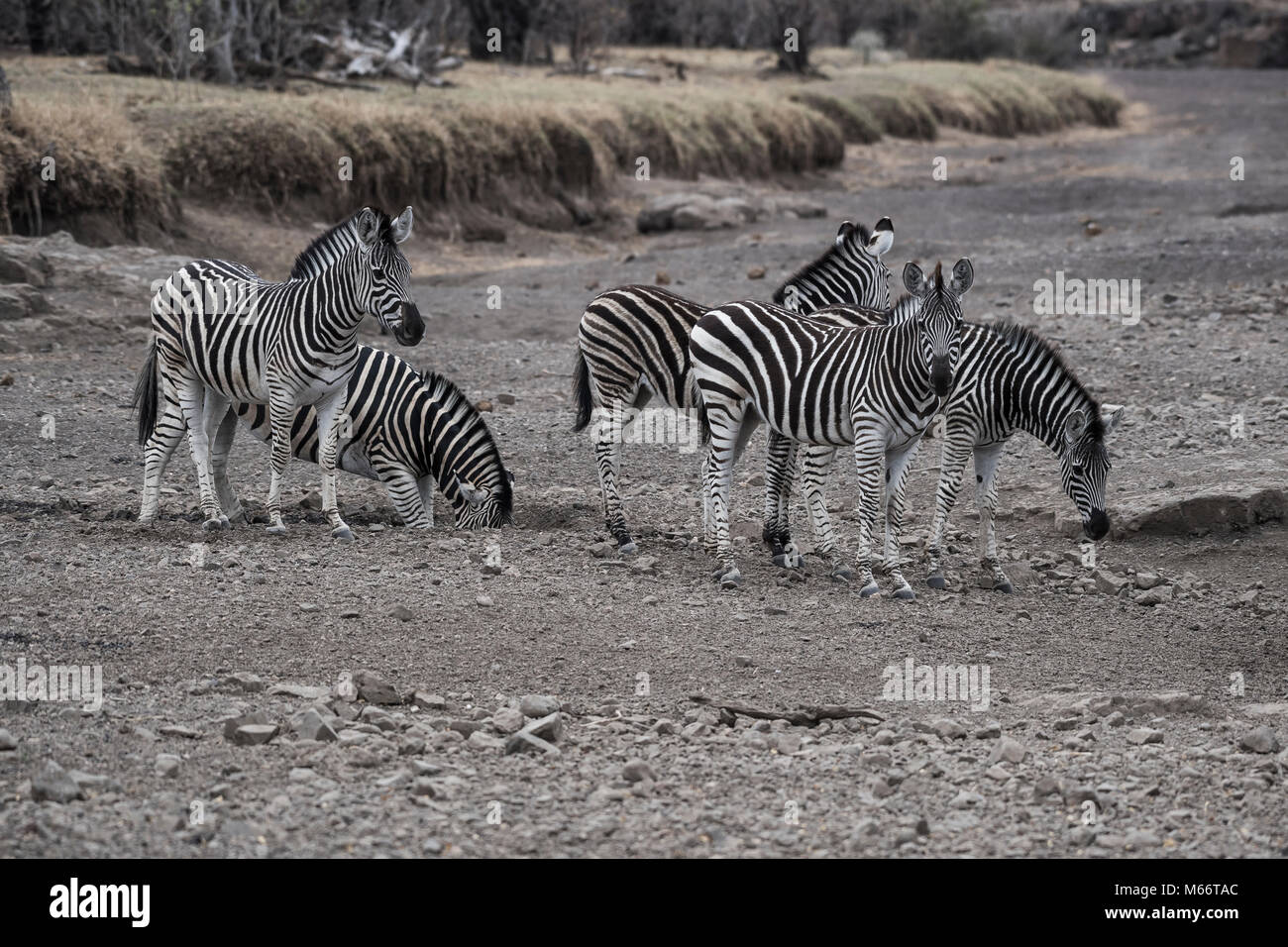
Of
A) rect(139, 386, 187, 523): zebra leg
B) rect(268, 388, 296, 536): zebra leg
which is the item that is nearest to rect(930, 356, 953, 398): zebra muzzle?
rect(268, 388, 296, 536): zebra leg

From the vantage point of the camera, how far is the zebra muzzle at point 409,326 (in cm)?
922

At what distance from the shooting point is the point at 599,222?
83.1 ft

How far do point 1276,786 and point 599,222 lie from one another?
805 inches

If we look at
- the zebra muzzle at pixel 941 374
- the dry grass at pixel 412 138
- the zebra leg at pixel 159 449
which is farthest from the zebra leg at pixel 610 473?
the dry grass at pixel 412 138

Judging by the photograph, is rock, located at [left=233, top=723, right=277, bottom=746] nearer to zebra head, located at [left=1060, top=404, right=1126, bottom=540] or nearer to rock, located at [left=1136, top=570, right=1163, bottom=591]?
zebra head, located at [left=1060, top=404, right=1126, bottom=540]

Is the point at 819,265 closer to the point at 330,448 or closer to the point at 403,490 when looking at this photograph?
the point at 403,490

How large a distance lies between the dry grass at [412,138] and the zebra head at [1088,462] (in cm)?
1255

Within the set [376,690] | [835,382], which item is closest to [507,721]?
[376,690]

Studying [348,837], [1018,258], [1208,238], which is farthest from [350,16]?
[348,837]

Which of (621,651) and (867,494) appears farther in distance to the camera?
(867,494)

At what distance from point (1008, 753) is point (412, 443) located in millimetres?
5587

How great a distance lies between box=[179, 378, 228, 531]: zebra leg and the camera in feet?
31.8

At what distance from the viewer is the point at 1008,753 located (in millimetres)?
6250

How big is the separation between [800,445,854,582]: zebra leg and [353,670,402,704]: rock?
3399mm
